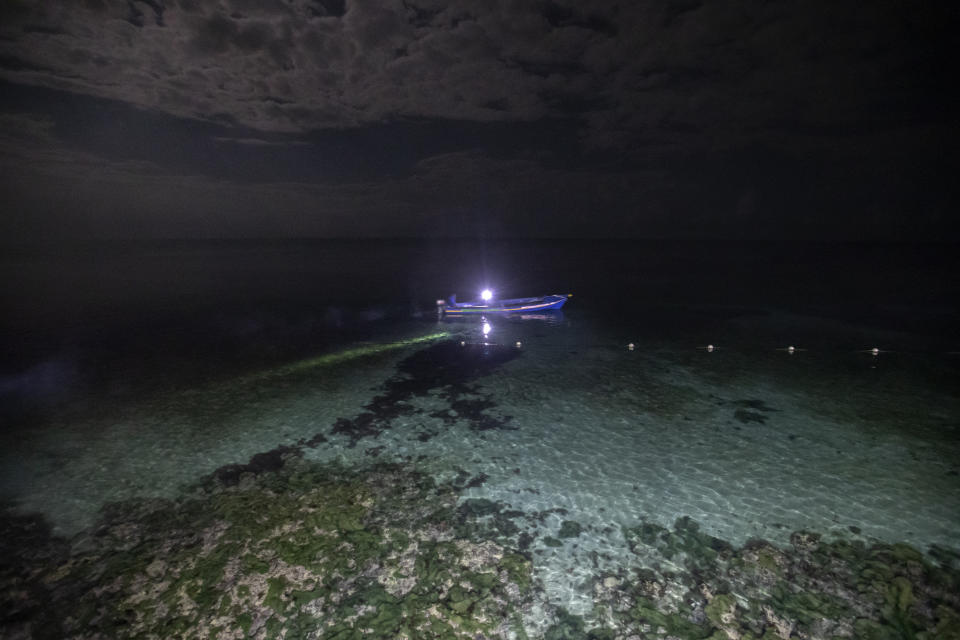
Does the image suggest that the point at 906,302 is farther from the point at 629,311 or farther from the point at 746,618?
the point at 746,618

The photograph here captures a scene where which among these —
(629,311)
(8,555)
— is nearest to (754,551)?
(8,555)

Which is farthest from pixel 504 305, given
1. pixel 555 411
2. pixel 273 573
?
pixel 273 573

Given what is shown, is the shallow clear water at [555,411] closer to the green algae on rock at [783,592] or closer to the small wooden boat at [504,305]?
the green algae on rock at [783,592]

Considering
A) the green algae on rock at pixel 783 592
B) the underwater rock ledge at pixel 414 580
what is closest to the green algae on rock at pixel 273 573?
the underwater rock ledge at pixel 414 580

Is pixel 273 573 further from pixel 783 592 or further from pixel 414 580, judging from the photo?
pixel 783 592

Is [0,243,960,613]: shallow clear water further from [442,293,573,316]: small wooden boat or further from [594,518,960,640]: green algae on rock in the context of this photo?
[442,293,573,316]: small wooden boat

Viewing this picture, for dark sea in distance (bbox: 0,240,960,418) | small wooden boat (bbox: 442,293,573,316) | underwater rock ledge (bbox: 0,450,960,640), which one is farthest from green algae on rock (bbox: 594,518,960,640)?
small wooden boat (bbox: 442,293,573,316)
